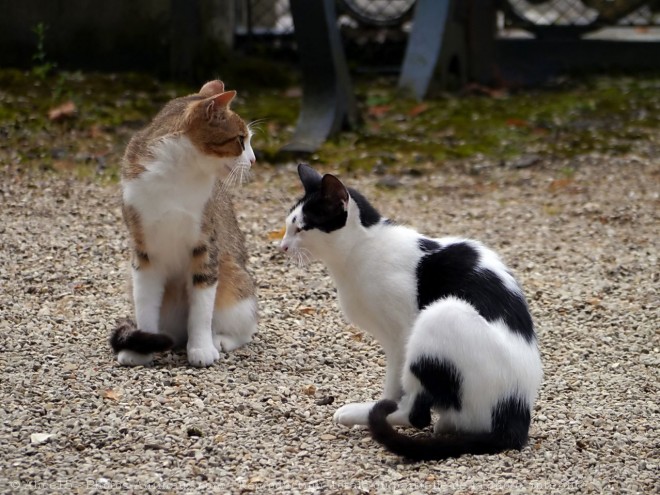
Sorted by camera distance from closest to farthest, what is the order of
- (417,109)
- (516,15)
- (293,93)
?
(417,109), (293,93), (516,15)

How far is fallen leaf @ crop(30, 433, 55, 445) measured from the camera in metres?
3.59

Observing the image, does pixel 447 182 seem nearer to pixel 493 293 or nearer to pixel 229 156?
pixel 229 156

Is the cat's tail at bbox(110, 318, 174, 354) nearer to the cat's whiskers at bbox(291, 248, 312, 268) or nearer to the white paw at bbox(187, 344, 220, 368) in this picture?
the white paw at bbox(187, 344, 220, 368)

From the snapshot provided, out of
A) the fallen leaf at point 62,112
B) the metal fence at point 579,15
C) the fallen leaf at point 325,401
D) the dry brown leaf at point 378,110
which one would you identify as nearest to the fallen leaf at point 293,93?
the dry brown leaf at point 378,110

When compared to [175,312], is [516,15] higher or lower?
higher

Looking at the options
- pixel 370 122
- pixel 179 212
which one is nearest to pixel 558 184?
pixel 370 122

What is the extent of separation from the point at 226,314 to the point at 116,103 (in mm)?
4594

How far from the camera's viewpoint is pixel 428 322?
11.5 feet

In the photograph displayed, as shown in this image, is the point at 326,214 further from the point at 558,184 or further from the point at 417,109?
the point at 417,109

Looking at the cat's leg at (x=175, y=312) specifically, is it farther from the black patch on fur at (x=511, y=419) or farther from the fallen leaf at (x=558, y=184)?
the fallen leaf at (x=558, y=184)

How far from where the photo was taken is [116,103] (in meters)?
8.81

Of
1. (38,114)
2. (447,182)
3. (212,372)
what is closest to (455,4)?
(447,182)

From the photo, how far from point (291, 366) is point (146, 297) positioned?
28.1 inches

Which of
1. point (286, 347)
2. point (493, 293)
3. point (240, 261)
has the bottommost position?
point (286, 347)
